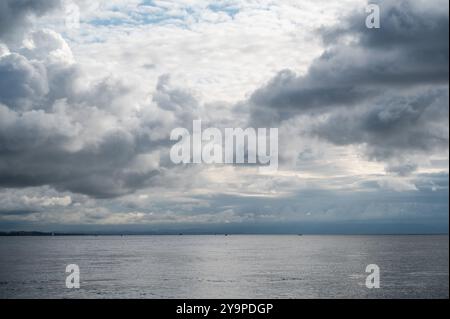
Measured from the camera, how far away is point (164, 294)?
8962 cm

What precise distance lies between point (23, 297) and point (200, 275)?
156 ft

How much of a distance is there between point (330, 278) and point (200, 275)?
109 feet

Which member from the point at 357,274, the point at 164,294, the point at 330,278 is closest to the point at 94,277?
the point at 164,294

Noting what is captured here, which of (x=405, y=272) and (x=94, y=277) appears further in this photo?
(x=405, y=272)
